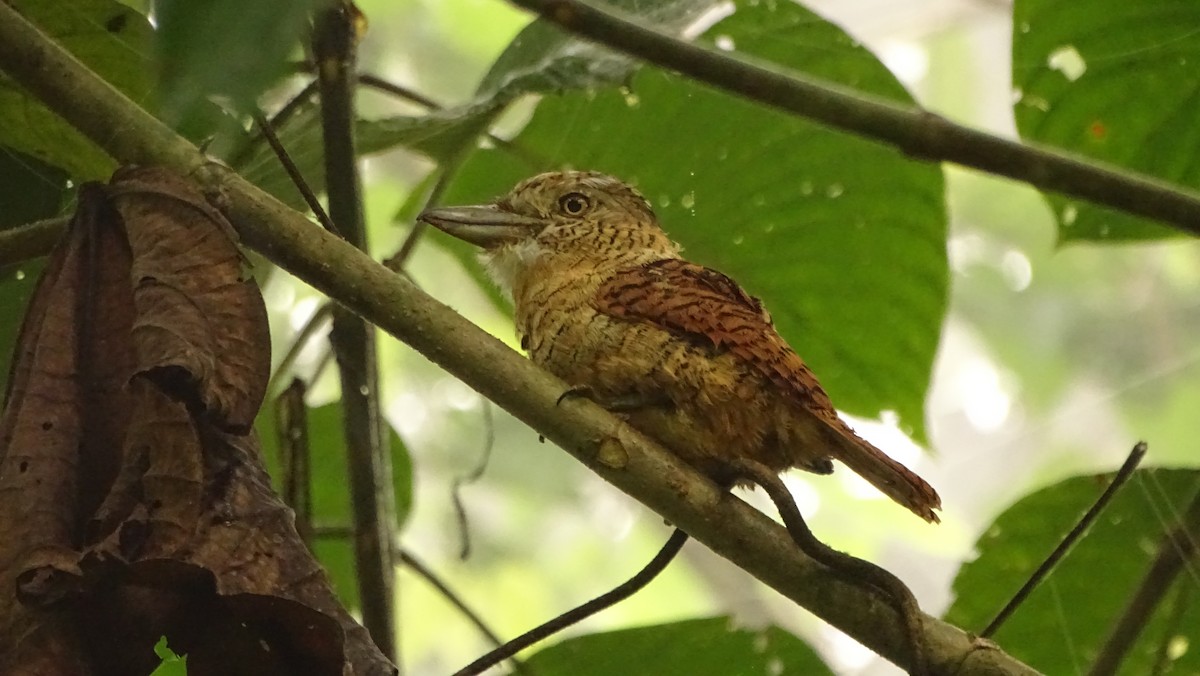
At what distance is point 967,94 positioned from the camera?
4.49m

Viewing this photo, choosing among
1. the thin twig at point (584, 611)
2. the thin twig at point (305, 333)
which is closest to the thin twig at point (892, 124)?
the thin twig at point (584, 611)

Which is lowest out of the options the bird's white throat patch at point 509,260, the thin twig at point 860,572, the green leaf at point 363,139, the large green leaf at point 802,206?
the thin twig at point 860,572

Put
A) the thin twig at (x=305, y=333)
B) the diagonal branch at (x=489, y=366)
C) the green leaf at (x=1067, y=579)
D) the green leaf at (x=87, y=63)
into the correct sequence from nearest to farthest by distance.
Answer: the diagonal branch at (x=489, y=366) < the green leaf at (x=87, y=63) < the thin twig at (x=305, y=333) < the green leaf at (x=1067, y=579)

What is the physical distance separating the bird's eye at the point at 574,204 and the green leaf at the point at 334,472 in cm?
33

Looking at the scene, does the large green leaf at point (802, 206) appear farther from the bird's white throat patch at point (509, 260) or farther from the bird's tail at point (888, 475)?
the bird's tail at point (888, 475)

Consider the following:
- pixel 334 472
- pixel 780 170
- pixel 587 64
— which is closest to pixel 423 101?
pixel 587 64

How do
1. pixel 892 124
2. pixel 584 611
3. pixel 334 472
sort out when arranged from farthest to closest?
pixel 334 472
pixel 584 611
pixel 892 124

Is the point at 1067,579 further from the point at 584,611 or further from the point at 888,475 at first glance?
the point at 584,611

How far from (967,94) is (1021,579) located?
3.42 meters

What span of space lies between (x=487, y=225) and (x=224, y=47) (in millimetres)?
974

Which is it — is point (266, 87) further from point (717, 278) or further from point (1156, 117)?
point (1156, 117)

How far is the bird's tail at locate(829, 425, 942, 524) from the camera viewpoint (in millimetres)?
982

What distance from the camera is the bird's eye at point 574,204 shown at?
141 cm

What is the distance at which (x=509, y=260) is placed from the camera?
4.47 feet
